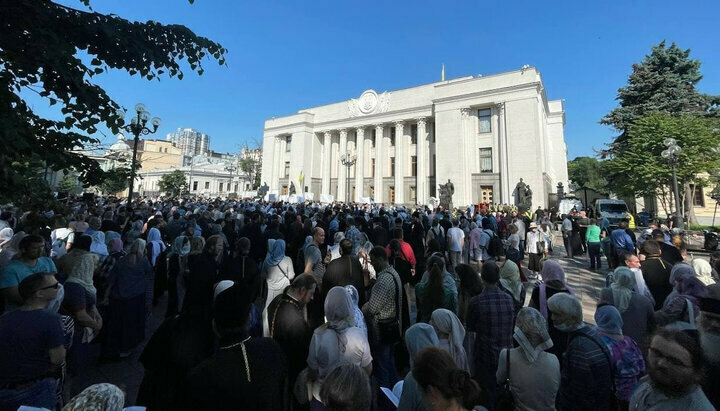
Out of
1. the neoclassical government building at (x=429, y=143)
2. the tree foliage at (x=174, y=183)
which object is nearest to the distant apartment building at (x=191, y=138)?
the tree foliage at (x=174, y=183)

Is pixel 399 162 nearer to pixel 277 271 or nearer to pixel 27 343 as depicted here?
pixel 277 271

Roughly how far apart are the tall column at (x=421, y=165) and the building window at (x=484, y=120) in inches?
258

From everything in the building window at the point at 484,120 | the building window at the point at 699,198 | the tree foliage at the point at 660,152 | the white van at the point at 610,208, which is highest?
the building window at the point at 484,120

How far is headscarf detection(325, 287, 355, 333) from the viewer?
2.61 metres

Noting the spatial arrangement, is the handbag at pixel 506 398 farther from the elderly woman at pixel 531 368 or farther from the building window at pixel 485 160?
the building window at pixel 485 160

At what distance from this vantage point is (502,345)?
10.5ft

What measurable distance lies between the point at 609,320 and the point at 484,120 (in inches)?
1389

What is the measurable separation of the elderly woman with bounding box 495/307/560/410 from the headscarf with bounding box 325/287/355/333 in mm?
1286

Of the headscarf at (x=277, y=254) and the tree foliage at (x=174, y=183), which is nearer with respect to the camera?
the headscarf at (x=277, y=254)

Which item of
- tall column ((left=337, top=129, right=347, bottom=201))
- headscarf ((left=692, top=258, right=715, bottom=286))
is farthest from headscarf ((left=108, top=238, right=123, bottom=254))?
tall column ((left=337, top=129, right=347, bottom=201))

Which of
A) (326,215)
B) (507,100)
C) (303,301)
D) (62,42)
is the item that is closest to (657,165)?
(507,100)

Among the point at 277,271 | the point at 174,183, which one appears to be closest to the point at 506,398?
the point at 277,271

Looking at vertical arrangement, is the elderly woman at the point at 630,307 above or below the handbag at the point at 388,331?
above

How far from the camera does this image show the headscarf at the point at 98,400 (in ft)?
4.11
